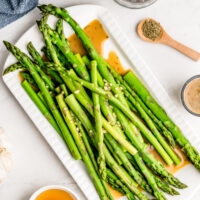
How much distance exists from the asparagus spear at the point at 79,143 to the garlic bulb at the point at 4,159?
47 centimetres

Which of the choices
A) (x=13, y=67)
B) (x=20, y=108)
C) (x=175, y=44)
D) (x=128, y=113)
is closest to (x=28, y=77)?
(x=13, y=67)

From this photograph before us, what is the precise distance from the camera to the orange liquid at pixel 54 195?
2.13 metres

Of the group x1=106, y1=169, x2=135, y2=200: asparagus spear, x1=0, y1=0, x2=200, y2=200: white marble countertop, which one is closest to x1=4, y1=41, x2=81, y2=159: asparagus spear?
x1=0, y1=0, x2=200, y2=200: white marble countertop

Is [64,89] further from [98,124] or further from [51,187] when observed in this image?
[51,187]

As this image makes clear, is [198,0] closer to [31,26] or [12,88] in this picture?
[31,26]

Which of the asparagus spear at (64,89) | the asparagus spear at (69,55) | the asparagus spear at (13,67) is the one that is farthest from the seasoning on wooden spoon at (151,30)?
the asparagus spear at (13,67)

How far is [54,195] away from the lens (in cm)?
216

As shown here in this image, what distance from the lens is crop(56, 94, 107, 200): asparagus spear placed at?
2.12 meters

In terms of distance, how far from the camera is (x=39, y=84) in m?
2.12

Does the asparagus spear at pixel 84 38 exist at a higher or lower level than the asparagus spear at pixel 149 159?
higher

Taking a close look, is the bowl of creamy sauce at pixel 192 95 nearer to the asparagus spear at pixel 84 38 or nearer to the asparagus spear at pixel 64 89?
the asparagus spear at pixel 84 38

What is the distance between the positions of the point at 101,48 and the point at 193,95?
0.73 metres

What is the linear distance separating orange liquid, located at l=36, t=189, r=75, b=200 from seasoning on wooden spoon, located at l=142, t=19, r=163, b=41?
124 centimetres

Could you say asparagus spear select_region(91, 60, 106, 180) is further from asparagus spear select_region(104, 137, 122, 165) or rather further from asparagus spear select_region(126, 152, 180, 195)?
asparagus spear select_region(126, 152, 180, 195)
